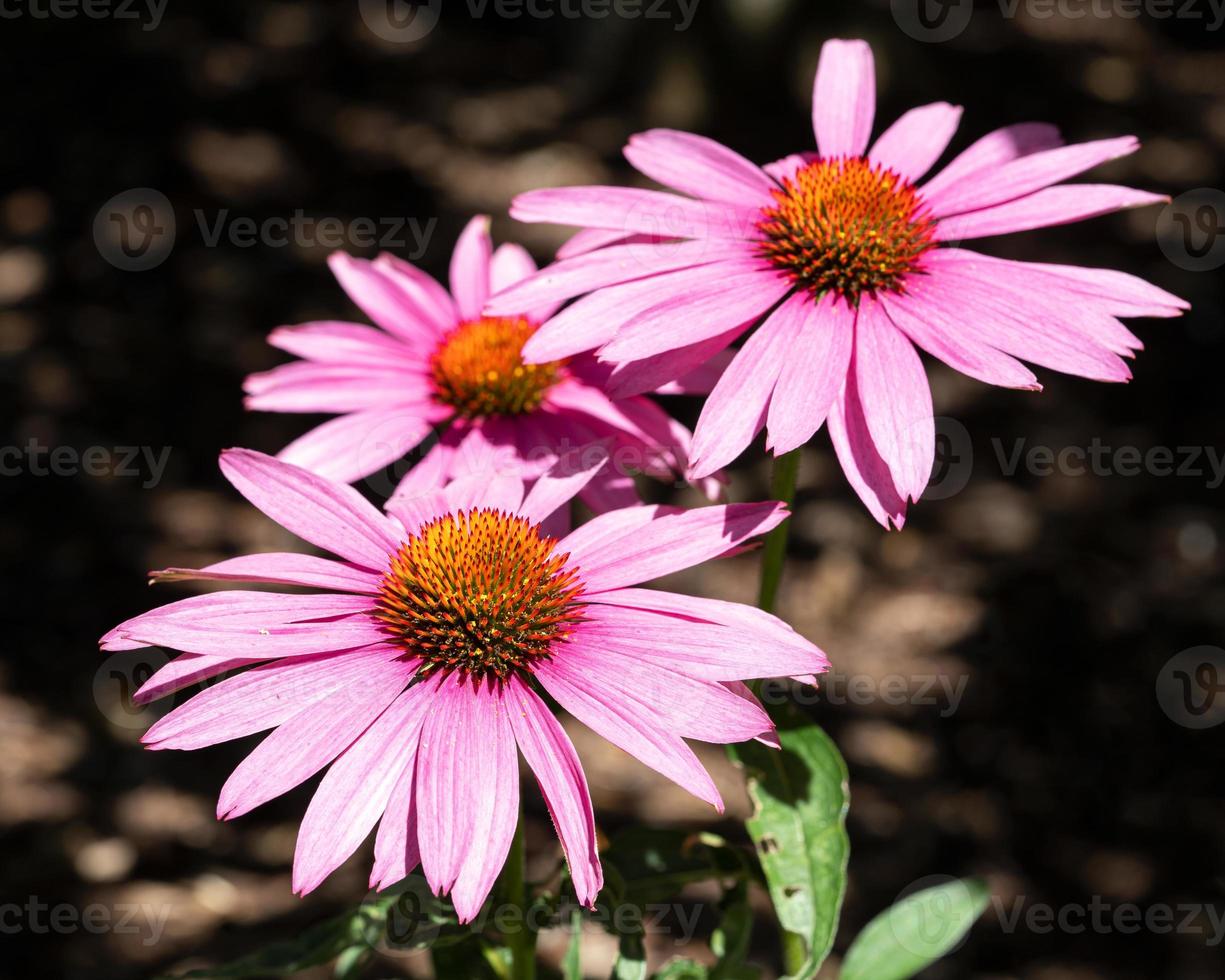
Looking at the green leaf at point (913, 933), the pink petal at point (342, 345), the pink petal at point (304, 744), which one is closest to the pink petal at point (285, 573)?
the pink petal at point (304, 744)

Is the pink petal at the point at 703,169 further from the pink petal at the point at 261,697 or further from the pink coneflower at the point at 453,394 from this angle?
the pink petal at the point at 261,697

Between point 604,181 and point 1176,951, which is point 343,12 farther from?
point 1176,951

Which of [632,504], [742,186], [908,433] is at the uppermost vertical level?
[742,186]

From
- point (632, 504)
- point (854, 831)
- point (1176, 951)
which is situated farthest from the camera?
point (854, 831)

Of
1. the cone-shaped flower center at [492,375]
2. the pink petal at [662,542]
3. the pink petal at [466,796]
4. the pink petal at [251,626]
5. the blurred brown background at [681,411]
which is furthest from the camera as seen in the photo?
the blurred brown background at [681,411]

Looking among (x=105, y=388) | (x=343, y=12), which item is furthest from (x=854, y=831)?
(x=343, y=12)

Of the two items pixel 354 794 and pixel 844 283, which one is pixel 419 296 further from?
pixel 354 794

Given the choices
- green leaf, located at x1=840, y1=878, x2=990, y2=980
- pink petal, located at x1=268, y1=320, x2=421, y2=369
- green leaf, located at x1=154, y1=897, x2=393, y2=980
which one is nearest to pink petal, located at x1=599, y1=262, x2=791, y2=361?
pink petal, located at x1=268, y1=320, x2=421, y2=369
